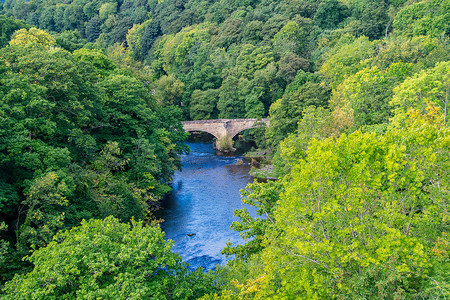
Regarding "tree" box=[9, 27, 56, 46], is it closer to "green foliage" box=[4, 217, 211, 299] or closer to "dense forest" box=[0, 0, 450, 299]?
"dense forest" box=[0, 0, 450, 299]

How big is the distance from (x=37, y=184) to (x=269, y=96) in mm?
51006

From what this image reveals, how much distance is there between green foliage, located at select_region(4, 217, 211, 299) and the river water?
1234 centimetres

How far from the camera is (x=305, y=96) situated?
148ft

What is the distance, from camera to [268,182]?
848 inches

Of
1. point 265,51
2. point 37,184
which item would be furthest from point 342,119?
point 265,51

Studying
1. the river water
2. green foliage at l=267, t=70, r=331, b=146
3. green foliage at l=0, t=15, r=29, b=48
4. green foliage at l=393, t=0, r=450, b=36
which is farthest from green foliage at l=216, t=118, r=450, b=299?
green foliage at l=0, t=15, r=29, b=48

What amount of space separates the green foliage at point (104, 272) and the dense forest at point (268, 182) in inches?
3.0

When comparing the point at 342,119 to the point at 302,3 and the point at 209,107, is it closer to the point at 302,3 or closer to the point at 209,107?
the point at 209,107

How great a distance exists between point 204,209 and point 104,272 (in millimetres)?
23179

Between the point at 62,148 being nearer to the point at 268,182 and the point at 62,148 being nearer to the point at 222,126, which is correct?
the point at 268,182

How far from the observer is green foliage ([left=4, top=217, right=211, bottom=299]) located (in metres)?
12.3

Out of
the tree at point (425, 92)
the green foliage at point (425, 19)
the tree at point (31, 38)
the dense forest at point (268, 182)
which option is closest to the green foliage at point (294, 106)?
the dense forest at point (268, 182)

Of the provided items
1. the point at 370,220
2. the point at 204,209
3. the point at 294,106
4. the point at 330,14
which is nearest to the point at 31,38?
the point at 204,209

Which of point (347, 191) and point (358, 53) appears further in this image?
point (358, 53)
